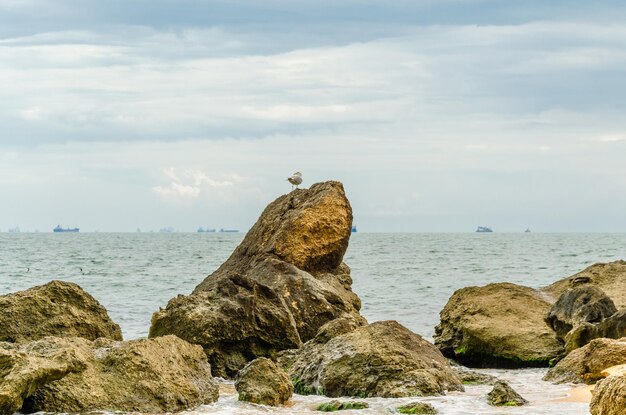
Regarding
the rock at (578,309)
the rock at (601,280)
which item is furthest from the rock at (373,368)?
the rock at (601,280)

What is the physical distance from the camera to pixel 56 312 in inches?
533

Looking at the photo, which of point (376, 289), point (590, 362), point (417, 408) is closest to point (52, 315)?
point (417, 408)

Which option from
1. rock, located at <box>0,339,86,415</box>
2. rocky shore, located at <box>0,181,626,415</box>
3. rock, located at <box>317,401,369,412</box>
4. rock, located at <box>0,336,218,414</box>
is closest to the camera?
rock, located at <box>0,339,86,415</box>

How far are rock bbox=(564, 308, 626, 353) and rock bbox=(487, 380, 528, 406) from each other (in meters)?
3.35

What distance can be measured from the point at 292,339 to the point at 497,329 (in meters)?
3.80

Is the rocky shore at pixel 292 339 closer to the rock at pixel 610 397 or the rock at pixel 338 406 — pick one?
the rock at pixel 610 397

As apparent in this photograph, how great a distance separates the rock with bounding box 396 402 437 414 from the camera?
34.9ft

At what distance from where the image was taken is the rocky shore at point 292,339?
10.4 m

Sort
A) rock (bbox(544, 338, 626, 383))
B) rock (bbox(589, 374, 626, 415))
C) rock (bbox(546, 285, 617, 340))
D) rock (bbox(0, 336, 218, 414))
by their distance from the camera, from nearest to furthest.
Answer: rock (bbox(589, 374, 626, 415)) → rock (bbox(0, 336, 218, 414)) → rock (bbox(544, 338, 626, 383)) → rock (bbox(546, 285, 617, 340))

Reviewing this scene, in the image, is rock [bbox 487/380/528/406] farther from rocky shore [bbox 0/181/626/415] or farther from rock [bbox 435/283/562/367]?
rock [bbox 435/283/562/367]

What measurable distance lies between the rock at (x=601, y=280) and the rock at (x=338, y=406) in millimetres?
8153

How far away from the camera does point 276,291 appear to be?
15172mm

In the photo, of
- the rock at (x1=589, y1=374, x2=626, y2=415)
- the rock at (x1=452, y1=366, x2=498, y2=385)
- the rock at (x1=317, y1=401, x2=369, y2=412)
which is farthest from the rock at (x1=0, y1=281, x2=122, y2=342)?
the rock at (x1=589, y1=374, x2=626, y2=415)

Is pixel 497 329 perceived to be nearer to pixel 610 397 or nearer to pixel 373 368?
pixel 373 368
